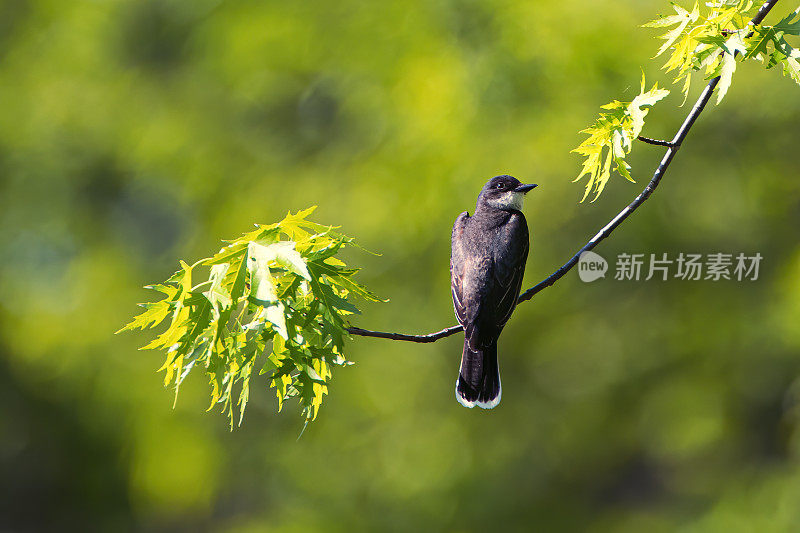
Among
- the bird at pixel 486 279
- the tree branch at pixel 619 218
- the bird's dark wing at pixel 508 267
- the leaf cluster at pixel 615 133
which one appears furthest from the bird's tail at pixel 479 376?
the leaf cluster at pixel 615 133

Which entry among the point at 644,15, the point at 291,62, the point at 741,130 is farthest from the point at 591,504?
the point at 291,62

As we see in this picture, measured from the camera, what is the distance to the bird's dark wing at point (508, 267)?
104 inches

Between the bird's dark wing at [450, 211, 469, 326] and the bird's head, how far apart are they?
21 centimetres

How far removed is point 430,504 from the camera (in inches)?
369

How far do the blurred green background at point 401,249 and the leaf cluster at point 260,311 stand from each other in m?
5.96

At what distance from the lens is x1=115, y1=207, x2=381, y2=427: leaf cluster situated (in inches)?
76.0

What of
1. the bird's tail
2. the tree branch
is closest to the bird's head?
the bird's tail

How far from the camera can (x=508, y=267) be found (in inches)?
108

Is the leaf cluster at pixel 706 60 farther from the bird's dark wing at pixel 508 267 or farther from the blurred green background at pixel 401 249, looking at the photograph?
the blurred green background at pixel 401 249

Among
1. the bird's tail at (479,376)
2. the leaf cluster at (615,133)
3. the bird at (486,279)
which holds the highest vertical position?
the leaf cluster at (615,133)

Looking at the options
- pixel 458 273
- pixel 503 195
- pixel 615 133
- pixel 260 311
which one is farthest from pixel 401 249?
pixel 260 311

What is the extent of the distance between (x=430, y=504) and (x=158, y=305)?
788 centimetres

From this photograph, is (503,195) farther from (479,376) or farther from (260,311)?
(260,311)

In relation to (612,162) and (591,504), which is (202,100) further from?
(612,162)
